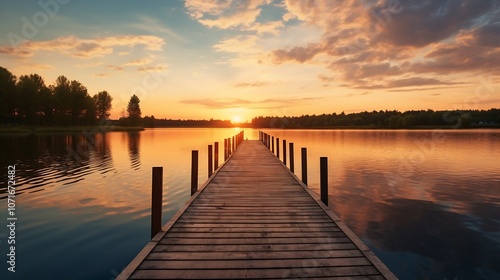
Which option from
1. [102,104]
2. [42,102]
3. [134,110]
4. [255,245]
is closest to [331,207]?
[255,245]

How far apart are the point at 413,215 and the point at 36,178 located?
20145 mm

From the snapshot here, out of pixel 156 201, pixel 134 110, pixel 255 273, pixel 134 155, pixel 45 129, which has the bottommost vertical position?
pixel 134 155

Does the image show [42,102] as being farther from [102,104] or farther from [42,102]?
[102,104]

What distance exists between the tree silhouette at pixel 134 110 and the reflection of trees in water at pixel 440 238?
121m

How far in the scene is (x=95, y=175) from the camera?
744 inches

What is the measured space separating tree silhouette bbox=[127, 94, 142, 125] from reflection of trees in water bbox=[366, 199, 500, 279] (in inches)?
4760

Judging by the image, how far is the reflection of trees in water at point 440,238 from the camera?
23.7ft

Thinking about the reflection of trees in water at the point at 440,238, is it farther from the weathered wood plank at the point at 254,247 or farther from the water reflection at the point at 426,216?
the weathered wood plank at the point at 254,247

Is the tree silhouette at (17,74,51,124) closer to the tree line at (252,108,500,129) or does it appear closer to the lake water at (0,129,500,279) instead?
the lake water at (0,129,500,279)

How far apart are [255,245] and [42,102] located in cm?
8588

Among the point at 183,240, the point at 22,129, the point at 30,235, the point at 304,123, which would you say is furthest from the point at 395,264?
the point at 304,123

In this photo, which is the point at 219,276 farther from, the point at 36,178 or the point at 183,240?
the point at 36,178

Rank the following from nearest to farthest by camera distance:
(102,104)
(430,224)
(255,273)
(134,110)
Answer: (255,273) → (430,224) → (102,104) → (134,110)

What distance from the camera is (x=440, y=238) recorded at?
8.95 metres
